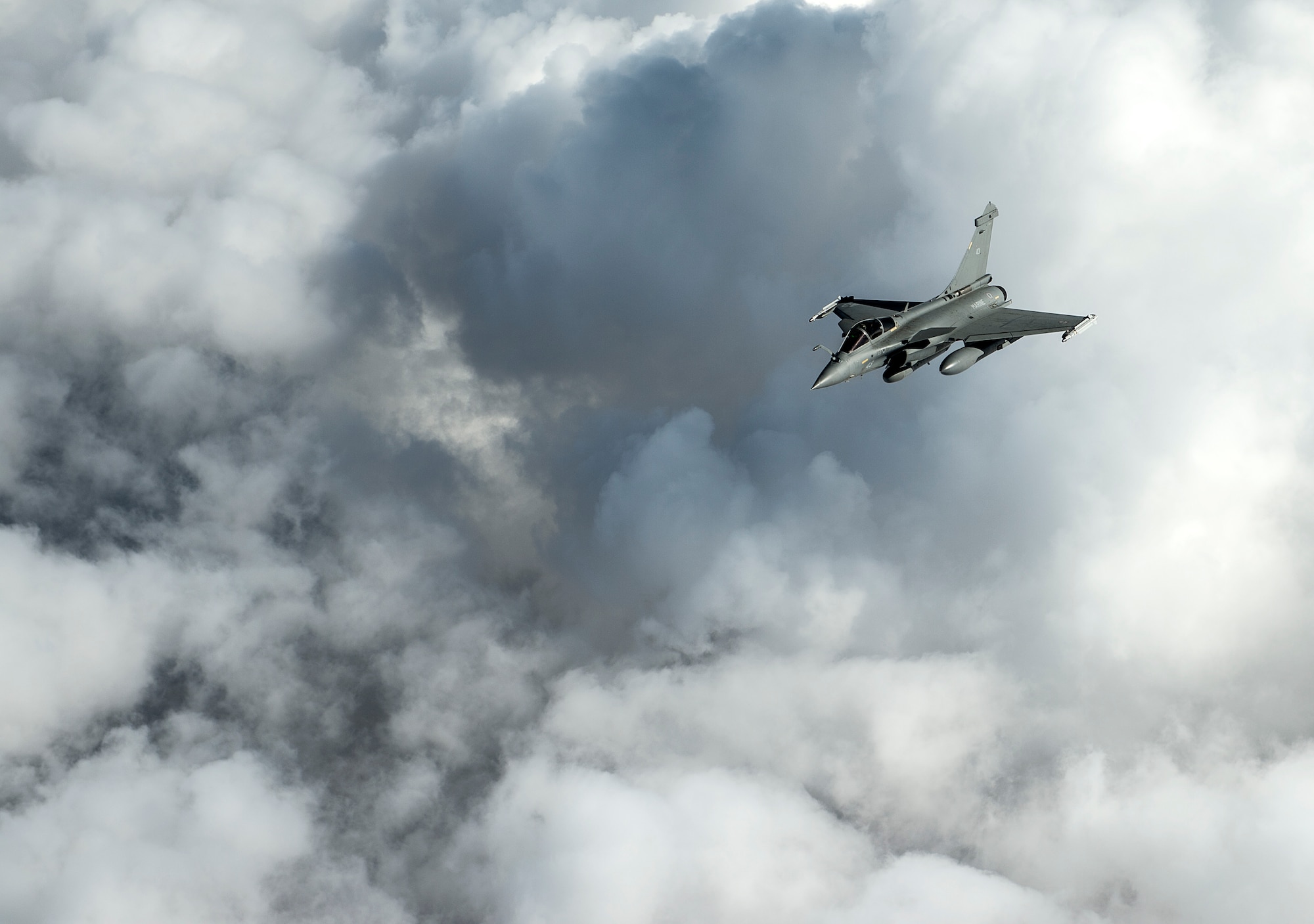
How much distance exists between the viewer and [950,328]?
87125 mm

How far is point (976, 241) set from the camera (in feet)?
304

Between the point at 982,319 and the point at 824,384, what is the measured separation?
21.4 meters

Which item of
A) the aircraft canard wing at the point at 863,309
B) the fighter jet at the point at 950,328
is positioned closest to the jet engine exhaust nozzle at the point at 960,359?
the fighter jet at the point at 950,328

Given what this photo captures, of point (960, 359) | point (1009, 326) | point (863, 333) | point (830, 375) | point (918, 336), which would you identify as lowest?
point (830, 375)

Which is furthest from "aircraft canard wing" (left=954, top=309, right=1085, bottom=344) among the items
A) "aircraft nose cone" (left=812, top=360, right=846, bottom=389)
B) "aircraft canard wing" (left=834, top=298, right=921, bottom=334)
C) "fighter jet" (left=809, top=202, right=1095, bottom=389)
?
"aircraft nose cone" (left=812, top=360, right=846, bottom=389)

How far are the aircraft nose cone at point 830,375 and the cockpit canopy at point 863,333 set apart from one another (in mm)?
1853

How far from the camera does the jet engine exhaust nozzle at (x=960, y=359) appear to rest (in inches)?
3425

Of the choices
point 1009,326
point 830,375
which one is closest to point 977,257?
point 1009,326

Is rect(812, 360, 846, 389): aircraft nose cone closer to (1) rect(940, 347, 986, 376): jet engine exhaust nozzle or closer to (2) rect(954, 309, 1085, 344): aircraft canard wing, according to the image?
Result: (1) rect(940, 347, 986, 376): jet engine exhaust nozzle

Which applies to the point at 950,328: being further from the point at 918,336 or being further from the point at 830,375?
the point at 830,375

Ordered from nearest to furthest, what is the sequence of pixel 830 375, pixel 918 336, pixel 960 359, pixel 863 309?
pixel 830 375
pixel 918 336
pixel 960 359
pixel 863 309

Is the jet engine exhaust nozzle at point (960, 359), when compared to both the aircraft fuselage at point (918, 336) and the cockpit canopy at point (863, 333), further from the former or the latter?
the cockpit canopy at point (863, 333)

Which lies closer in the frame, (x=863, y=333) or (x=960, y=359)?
(x=863, y=333)

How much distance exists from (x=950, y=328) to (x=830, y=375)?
15877 mm
